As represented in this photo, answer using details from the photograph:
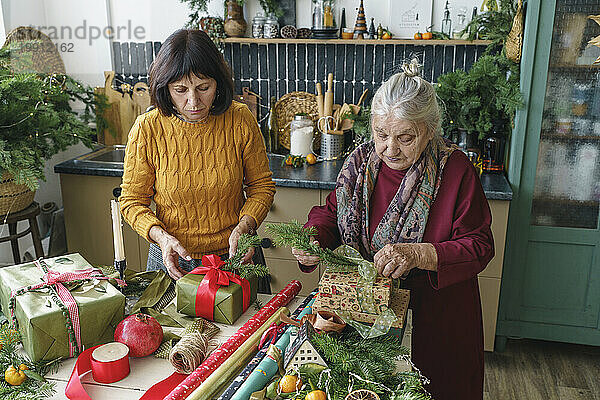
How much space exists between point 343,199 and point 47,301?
850 mm

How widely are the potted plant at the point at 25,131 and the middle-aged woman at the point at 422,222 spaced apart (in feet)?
4.53

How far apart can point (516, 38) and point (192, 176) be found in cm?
174

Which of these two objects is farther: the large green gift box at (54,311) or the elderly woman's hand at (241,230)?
the elderly woman's hand at (241,230)

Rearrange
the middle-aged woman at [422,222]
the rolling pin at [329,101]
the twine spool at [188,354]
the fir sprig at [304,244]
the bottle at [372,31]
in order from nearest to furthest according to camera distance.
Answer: the twine spool at [188,354]
the fir sprig at [304,244]
the middle-aged woman at [422,222]
the bottle at [372,31]
the rolling pin at [329,101]

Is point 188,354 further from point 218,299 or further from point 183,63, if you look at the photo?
point 183,63

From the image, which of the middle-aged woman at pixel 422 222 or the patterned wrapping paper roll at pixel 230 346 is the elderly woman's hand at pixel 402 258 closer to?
the middle-aged woman at pixel 422 222

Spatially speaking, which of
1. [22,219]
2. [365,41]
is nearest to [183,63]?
[22,219]

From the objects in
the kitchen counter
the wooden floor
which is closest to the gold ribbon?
the kitchen counter

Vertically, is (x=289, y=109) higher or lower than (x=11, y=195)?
higher

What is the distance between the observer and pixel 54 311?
1273 millimetres

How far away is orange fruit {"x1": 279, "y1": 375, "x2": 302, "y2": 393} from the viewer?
1117 millimetres

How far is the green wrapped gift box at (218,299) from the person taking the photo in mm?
1475

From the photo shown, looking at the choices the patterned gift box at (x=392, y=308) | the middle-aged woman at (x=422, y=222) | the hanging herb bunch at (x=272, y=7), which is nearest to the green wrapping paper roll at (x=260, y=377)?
the patterned gift box at (x=392, y=308)

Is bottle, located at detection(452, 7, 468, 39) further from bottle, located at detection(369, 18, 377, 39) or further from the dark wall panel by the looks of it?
bottle, located at detection(369, 18, 377, 39)
